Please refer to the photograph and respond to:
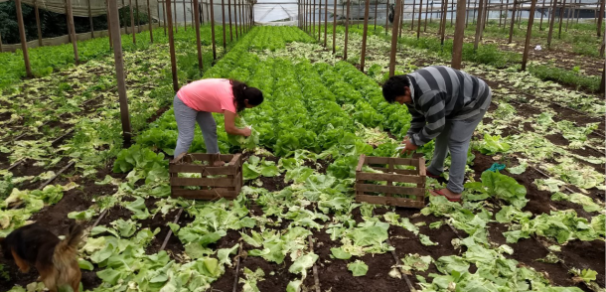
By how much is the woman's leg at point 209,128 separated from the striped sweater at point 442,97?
7.92ft

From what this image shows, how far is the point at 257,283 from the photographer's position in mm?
3604

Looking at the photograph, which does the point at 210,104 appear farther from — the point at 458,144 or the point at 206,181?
the point at 458,144

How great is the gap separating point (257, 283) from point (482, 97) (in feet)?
9.94

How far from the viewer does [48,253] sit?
293 centimetres

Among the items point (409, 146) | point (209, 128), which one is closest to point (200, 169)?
point (209, 128)

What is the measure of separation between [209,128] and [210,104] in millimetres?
492

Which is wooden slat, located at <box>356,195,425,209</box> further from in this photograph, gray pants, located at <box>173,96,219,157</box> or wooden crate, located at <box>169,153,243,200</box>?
gray pants, located at <box>173,96,219,157</box>

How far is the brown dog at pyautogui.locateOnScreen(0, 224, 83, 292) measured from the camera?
293cm

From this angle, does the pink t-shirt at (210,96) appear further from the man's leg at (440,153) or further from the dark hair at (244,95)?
the man's leg at (440,153)

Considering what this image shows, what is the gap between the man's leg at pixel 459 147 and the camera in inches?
183

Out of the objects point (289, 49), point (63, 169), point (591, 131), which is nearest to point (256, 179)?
point (63, 169)

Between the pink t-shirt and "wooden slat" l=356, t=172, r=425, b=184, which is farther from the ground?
the pink t-shirt

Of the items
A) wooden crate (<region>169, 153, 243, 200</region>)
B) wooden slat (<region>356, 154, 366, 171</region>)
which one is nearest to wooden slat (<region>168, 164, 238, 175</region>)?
wooden crate (<region>169, 153, 243, 200</region>)

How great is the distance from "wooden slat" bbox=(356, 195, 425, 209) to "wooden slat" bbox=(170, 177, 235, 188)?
1488mm
